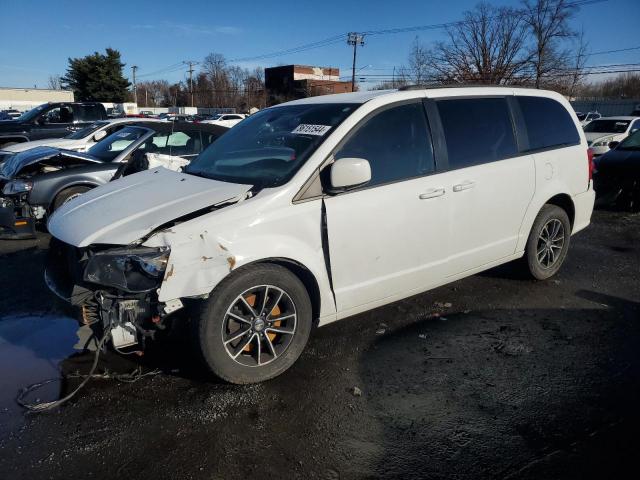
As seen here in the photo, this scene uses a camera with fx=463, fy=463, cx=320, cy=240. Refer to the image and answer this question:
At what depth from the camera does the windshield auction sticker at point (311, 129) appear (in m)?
3.36

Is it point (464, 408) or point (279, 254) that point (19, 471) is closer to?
point (279, 254)

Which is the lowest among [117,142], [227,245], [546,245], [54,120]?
[546,245]

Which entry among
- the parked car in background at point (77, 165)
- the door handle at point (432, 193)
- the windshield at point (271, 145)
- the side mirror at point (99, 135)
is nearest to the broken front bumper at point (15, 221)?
the parked car in background at point (77, 165)

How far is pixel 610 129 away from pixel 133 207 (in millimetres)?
17073

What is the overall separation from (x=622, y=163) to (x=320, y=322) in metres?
8.18

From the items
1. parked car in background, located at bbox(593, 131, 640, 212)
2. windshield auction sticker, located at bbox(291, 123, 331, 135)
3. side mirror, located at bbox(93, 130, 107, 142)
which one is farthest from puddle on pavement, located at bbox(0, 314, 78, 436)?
parked car in background, located at bbox(593, 131, 640, 212)

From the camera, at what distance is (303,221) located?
3062 mm

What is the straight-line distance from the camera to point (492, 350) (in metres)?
3.58

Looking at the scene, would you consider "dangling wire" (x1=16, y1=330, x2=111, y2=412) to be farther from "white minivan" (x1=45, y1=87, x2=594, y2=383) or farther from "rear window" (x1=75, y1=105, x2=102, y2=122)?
"rear window" (x1=75, y1=105, x2=102, y2=122)

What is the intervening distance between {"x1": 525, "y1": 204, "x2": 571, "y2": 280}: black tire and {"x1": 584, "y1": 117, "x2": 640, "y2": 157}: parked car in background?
10524 mm

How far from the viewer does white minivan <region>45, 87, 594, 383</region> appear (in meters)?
2.80

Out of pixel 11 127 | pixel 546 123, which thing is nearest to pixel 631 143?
pixel 546 123

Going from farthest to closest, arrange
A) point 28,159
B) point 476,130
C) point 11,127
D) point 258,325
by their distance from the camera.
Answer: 1. point 11,127
2. point 28,159
3. point 476,130
4. point 258,325

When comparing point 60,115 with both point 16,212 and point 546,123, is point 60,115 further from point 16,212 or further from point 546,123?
point 546,123
